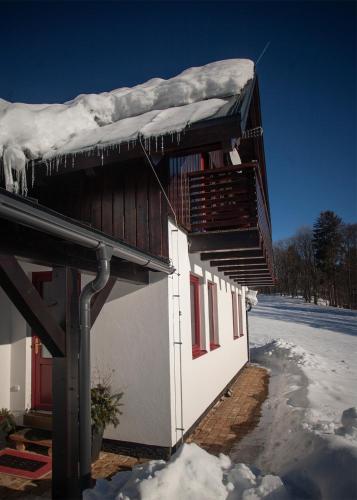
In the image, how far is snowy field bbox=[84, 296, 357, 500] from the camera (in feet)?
9.41

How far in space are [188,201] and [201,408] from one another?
3745 mm

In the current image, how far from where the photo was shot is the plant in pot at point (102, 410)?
15.6 feet

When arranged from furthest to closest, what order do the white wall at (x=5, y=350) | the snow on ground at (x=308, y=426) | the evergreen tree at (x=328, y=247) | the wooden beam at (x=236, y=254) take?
the evergreen tree at (x=328, y=247) < the wooden beam at (x=236, y=254) < the white wall at (x=5, y=350) < the snow on ground at (x=308, y=426)

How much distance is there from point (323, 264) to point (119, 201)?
146 feet

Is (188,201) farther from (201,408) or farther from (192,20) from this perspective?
(201,408)

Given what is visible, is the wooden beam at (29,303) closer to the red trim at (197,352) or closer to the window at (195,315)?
the red trim at (197,352)

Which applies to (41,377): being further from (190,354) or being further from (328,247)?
(328,247)

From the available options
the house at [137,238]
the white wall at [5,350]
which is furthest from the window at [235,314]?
the white wall at [5,350]

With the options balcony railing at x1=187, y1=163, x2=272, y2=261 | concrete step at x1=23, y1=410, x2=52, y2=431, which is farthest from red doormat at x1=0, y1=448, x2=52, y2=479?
balcony railing at x1=187, y1=163, x2=272, y2=261

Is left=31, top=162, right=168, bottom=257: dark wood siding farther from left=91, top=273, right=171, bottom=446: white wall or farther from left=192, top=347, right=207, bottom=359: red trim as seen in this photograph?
left=192, top=347, right=207, bottom=359: red trim

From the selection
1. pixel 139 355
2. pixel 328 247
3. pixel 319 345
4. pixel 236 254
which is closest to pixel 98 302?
pixel 139 355

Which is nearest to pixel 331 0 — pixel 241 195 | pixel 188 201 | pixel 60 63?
pixel 241 195

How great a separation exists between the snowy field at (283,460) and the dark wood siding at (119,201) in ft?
10.0

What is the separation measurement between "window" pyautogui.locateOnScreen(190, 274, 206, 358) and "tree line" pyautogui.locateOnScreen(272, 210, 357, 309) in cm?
3792
